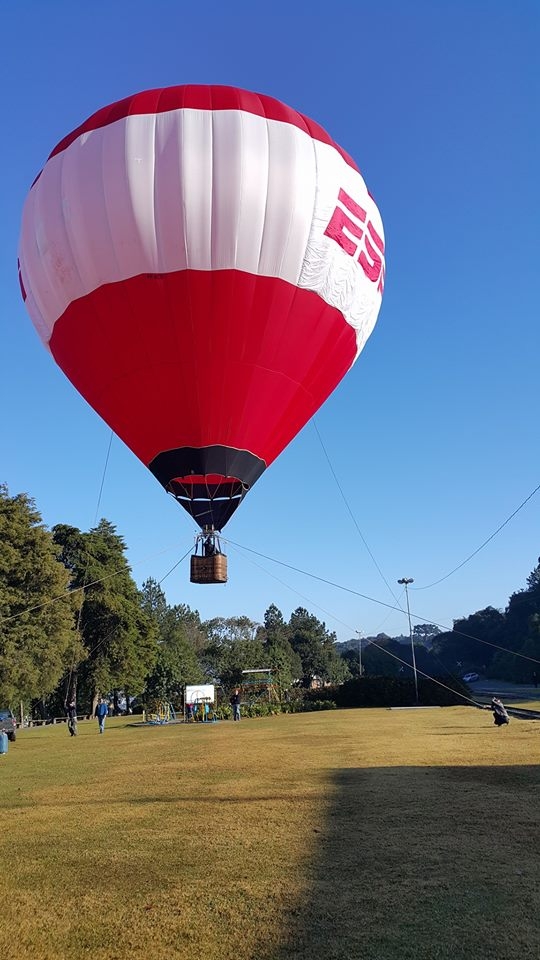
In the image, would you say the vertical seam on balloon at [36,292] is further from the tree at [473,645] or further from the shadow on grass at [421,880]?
the tree at [473,645]

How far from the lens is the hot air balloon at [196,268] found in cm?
1341

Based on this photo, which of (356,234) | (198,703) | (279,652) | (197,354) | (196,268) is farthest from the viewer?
(279,652)

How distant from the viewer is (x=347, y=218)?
15.0m

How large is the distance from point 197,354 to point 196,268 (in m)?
1.71

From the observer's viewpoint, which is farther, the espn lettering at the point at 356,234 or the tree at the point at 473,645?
the tree at the point at 473,645

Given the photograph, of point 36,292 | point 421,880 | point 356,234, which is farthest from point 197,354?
point 421,880

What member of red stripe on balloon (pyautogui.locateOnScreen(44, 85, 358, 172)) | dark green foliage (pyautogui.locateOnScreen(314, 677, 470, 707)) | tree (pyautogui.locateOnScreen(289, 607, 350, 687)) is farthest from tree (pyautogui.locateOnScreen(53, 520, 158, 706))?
tree (pyautogui.locateOnScreen(289, 607, 350, 687))

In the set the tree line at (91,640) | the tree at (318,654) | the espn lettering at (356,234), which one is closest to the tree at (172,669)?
the tree line at (91,640)

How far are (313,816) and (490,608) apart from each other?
129749 mm

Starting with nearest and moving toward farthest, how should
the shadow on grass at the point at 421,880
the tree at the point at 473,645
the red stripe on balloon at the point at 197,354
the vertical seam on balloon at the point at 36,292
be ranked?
1. the shadow on grass at the point at 421,880
2. the red stripe on balloon at the point at 197,354
3. the vertical seam on balloon at the point at 36,292
4. the tree at the point at 473,645

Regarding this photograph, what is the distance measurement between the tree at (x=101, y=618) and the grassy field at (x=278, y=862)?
1370 inches

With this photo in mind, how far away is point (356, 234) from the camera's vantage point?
1520 cm

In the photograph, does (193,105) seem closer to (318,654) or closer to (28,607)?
(28,607)

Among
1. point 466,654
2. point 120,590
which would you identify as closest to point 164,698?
point 120,590
